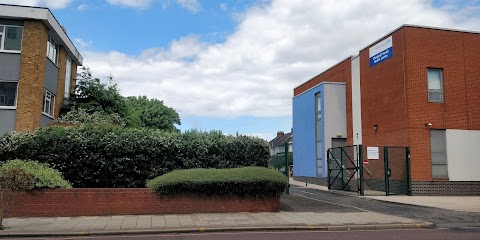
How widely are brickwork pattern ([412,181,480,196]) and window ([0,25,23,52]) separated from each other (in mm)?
21390

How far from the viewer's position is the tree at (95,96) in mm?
26781

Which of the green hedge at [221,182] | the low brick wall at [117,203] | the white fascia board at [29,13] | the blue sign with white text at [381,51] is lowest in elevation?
the low brick wall at [117,203]

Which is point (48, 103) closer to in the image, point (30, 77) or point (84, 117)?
point (84, 117)

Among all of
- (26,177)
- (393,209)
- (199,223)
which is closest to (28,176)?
(26,177)

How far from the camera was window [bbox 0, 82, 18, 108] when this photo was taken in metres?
21.4

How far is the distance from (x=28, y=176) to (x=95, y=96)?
55.6ft

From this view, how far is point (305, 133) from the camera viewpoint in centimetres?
3203

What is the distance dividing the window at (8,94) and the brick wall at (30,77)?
399 mm

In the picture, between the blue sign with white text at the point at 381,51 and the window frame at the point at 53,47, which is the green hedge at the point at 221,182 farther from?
the window frame at the point at 53,47

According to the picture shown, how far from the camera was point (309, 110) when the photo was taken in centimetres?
3109

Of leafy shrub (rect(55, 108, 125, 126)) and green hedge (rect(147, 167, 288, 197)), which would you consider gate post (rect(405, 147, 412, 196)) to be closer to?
green hedge (rect(147, 167, 288, 197))

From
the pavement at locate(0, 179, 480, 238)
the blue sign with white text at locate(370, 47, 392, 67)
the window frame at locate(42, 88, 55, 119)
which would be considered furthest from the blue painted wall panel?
the window frame at locate(42, 88, 55, 119)

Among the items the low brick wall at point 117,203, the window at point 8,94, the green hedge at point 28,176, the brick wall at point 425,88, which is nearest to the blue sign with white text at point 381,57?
the brick wall at point 425,88

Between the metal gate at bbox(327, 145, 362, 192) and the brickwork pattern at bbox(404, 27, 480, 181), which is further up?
the brickwork pattern at bbox(404, 27, 480, 181)
